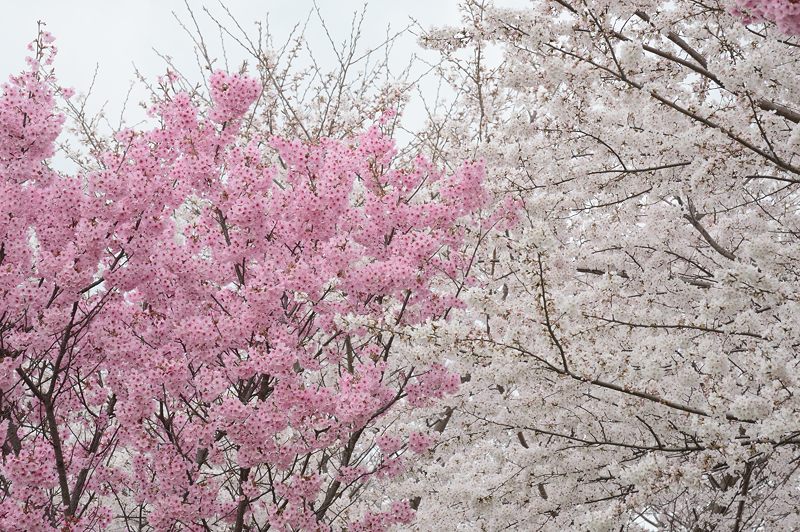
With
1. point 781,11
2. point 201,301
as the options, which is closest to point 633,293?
point 201,301

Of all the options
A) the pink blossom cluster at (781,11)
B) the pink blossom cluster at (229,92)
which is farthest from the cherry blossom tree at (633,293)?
the pink blossom cluster at (229,92)

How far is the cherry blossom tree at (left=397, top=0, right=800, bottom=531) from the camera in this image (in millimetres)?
4113

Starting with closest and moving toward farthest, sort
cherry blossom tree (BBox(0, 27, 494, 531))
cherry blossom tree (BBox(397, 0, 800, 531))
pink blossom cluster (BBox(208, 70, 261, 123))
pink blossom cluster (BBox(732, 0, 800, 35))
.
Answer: pink blossom cluster (BBox(732, 0, 800, 35)) → cherry blossom tree (BBox(397, 0, 800, 531)) → cherry blossom tree (BBox(0, 27, 494, 531)) → pink blossom cluster (BBox(208, 70, 261, 123))

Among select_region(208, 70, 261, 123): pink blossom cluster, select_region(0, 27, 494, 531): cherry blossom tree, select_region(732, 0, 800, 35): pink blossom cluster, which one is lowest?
select_region(732, 0, 800, 35): pink blossom cluster

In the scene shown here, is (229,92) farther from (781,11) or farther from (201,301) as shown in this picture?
(781,11)

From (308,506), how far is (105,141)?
6.72 meters

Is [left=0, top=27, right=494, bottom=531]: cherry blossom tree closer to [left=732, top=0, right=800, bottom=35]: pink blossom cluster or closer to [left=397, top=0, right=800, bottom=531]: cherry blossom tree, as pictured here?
[left=397, top=0, right=800, bottom=531]: cherry blossom tree

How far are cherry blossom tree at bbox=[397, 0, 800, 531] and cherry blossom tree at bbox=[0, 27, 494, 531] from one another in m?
0.63

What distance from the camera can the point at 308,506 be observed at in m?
5.12

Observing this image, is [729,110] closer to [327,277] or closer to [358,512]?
[327,277]

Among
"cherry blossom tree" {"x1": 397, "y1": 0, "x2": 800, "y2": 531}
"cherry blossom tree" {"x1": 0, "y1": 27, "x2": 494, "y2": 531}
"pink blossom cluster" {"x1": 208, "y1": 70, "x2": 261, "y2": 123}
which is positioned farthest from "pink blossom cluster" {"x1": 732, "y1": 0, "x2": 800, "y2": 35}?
"pink blossom cluster" {"x1": 208, "y1": 70, "x2": 261, "y2": 123}

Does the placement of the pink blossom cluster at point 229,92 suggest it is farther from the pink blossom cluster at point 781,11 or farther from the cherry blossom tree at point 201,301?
the pink blossom cluster at point 781,11

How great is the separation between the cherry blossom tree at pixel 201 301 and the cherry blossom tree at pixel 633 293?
63 cm

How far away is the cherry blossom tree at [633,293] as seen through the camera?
13.5 feet
